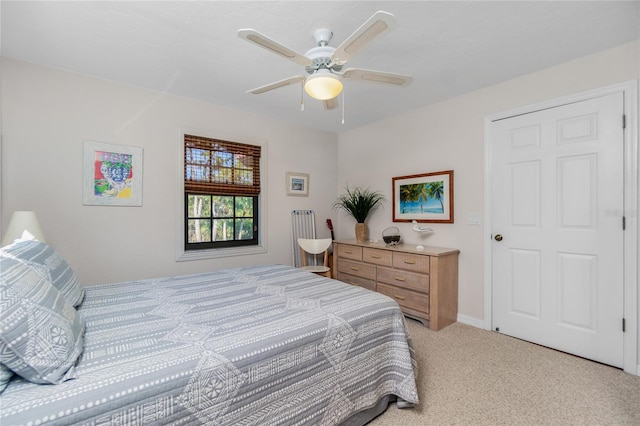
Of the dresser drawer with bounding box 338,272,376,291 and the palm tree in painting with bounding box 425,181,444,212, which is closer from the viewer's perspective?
the palm tree in painting with bounding box 425,181,444,212

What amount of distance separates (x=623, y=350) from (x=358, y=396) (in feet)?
7.22

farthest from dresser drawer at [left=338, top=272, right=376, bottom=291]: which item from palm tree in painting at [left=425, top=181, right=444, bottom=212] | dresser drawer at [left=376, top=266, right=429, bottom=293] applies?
palm tree in painting at [left=425, top=181, right=444, bottom=212]

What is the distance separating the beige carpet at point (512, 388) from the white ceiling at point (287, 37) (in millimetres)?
2481

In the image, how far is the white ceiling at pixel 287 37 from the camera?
5.82 ft

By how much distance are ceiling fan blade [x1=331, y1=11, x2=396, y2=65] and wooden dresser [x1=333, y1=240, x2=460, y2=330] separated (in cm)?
212

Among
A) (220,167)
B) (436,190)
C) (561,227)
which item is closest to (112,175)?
(220,167)

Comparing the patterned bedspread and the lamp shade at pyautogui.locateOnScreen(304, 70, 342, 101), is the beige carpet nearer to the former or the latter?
the patterned bedspread

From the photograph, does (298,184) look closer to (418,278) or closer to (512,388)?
(418,278)

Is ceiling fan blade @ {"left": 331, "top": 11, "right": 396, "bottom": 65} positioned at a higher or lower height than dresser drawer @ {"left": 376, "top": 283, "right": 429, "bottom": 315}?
higher

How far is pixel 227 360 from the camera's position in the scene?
115cm

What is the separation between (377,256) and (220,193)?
209cm

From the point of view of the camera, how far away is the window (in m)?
3.31

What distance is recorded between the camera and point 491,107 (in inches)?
114

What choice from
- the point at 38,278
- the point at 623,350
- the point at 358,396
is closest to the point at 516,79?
the point at 623,350
